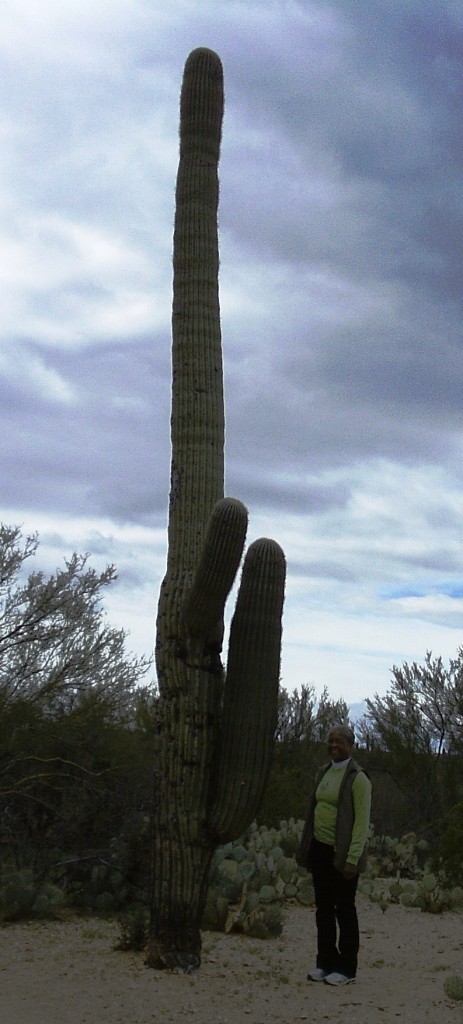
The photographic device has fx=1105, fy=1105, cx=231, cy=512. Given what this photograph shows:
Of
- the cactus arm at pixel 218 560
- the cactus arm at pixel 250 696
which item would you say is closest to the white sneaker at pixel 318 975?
the cactus arm at pixel 250 696

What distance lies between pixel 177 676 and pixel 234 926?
2.91 m

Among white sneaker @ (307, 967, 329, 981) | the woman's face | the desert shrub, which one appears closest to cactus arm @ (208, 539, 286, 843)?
the woman's face

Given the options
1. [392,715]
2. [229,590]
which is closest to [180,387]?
[229,590]

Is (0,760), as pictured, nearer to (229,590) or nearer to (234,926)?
(234,926)

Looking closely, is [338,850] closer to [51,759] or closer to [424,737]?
[51,759]

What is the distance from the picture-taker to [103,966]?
741 centimetres

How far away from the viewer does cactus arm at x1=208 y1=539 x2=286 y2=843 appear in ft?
23.8

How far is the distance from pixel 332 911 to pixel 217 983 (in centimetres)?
87

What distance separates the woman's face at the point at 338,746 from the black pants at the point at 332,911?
21.9 inches

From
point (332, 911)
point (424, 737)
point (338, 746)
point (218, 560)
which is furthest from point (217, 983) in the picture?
point (424, 737)

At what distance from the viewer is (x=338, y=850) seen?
6.81 metres

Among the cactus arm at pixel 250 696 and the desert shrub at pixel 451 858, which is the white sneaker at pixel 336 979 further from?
the desert shrub at pixel 451 858

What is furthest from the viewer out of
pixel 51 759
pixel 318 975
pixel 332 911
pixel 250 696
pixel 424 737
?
pixel 424 737

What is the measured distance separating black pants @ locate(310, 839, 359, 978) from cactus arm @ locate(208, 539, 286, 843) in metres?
0.57
